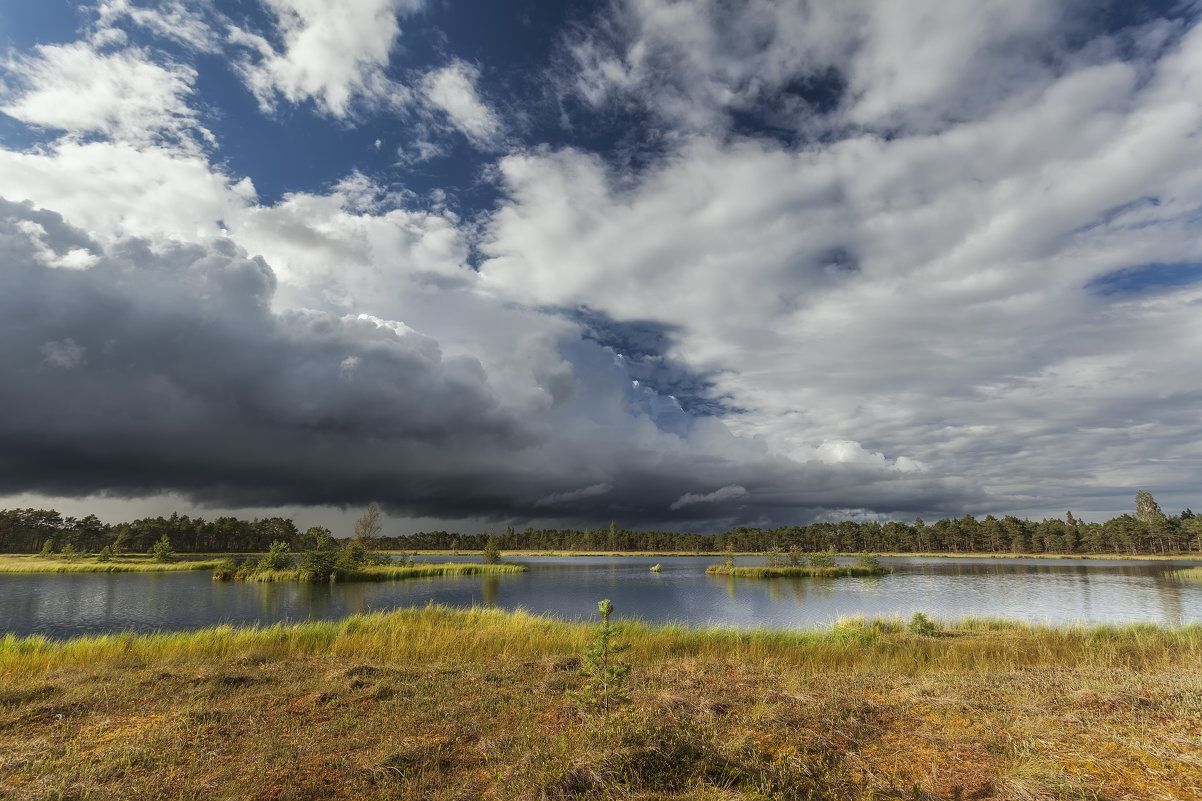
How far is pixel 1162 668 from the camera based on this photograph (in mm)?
15016

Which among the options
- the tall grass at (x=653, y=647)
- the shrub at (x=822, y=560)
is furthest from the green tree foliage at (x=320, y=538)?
the shrub at (x=822, y=560)

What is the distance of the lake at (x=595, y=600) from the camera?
108ft

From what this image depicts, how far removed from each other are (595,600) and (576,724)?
34498 millimetres

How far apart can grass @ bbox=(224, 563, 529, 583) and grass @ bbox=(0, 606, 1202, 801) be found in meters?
45.3

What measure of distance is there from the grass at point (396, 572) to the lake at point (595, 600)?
3.66 m

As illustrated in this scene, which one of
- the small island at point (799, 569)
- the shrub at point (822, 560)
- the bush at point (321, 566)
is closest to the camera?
the bush at point (321, 566)

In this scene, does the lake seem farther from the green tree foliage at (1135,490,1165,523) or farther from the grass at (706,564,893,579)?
the green tree foliage at (1135,490,1165,523)

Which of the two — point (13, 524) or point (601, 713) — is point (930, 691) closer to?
point (601, 713)

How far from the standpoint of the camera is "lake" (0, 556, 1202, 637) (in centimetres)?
3291

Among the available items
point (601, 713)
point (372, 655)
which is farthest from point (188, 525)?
point (601, 713)

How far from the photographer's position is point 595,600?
140ft

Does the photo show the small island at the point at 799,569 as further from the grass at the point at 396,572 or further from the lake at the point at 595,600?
the grass at the point at 396,572

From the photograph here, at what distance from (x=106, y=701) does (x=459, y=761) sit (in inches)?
333

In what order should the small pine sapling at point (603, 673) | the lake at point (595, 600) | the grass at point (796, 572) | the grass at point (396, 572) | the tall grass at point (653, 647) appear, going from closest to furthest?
the small pine sapling at point (603, 673) → the tall grass at point (653, 647) → the lake at point (595, 600) → the grass at point (396, 572) → the grass at point (796, 572)
